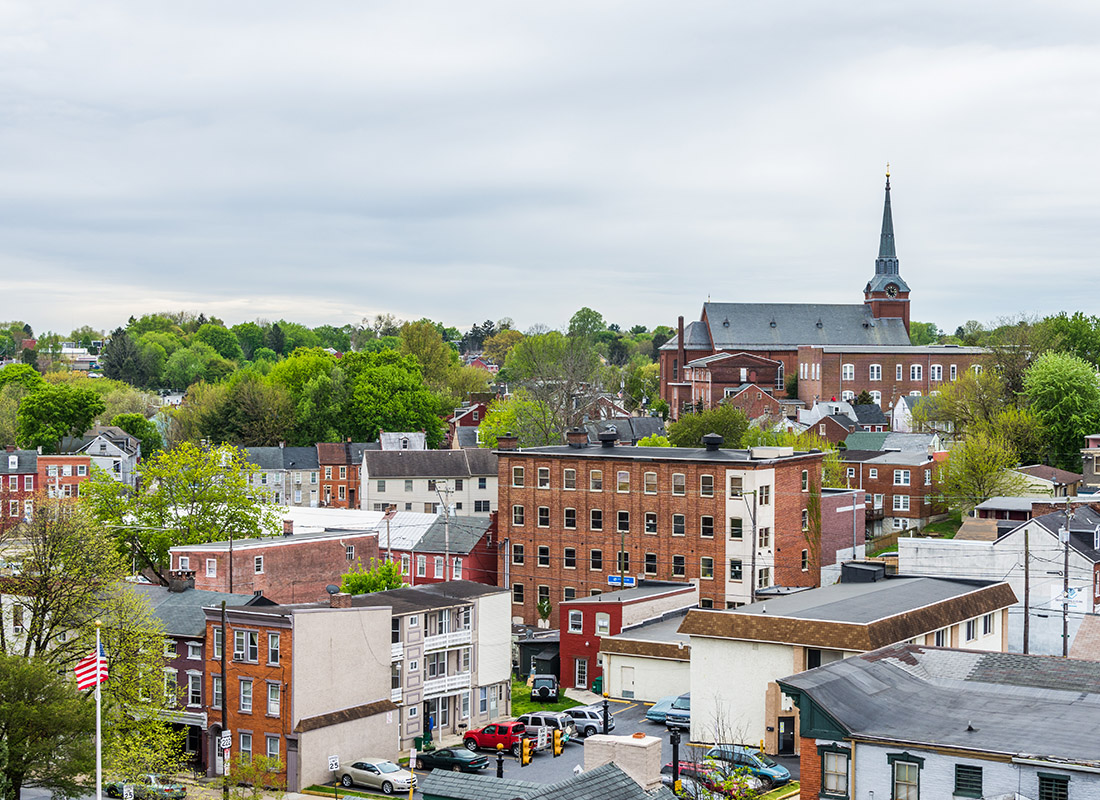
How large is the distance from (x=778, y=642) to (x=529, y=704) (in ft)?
55.5

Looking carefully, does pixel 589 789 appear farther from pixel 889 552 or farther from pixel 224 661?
pixel 889 552

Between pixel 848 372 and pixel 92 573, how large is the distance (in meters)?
127

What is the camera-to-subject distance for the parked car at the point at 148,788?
148ft

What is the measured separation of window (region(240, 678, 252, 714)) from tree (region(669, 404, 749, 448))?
221ft

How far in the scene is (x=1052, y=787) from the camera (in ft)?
102

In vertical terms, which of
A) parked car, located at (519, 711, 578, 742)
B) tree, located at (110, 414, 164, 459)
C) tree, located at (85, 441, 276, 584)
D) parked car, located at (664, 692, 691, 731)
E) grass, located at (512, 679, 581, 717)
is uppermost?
tree, located at (110, 414, 164, 459)

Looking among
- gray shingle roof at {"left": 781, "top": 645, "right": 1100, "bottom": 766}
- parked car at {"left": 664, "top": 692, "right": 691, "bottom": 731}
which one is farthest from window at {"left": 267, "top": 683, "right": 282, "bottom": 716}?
gray shingle roof at {"left": 781, "top": 645, "right": 1100, "bottom": 766}

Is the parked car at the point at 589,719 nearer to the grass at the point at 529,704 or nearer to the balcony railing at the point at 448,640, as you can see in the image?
the grass at the point at 529,704

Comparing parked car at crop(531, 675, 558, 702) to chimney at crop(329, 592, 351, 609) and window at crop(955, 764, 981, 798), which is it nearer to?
chimney at crop(329, 592, 351, 609)

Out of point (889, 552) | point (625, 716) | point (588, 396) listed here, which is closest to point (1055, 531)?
point (889, 552)

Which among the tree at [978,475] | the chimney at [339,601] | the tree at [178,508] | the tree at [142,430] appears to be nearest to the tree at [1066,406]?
the tree at [978,475]

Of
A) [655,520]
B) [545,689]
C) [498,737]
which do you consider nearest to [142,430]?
[655,520]

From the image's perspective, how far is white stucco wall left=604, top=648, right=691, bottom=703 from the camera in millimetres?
59281

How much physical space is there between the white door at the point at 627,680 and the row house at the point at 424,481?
2190 inches
